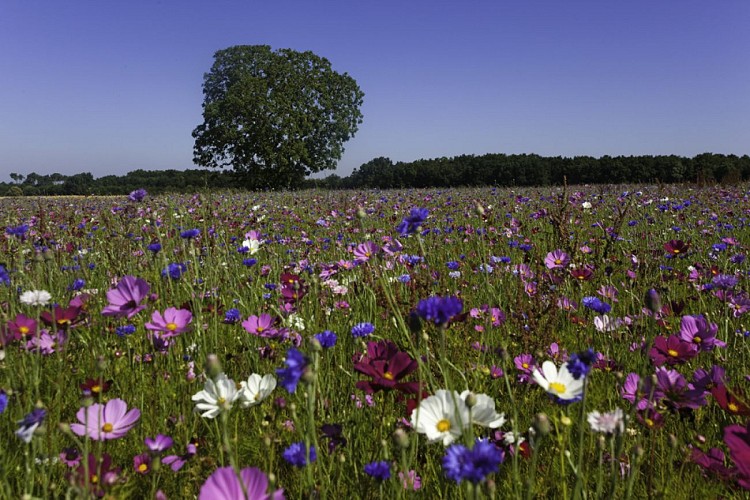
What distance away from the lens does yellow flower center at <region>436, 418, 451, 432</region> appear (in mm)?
870

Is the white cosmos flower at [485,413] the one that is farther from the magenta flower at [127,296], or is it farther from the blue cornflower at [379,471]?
the magenta flower at [127,296]

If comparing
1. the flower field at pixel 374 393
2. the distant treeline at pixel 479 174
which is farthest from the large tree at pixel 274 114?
the flower field at pixel 374 393

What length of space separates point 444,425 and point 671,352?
73cm

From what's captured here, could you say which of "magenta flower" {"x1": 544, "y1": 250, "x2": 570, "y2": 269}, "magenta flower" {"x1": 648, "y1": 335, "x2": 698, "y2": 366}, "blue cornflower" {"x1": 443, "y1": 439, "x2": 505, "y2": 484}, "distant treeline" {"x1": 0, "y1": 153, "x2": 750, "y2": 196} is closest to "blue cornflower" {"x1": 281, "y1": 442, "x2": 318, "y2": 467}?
"blue cornflower" {"x1": 443, "y1": 439, "x2": 505, "y2": 484}

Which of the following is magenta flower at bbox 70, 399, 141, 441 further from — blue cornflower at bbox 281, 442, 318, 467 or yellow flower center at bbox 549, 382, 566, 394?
yellow flower center at bbox 549, 382, 566, 394

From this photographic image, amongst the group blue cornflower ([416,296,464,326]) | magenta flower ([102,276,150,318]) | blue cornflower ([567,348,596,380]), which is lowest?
blue cornflower ([567,348,596,380])

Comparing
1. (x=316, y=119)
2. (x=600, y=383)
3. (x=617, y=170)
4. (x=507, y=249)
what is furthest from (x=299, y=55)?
(x=600, y=383)

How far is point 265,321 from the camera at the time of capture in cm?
153

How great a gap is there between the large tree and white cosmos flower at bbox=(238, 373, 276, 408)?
25102 mm

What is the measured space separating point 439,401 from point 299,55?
1133 inches

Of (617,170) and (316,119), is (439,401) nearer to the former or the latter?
(316,119)

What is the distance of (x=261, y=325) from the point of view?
1543 mm

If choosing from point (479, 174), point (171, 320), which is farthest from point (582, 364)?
point (479, 174)

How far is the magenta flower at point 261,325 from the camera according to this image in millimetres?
1429
